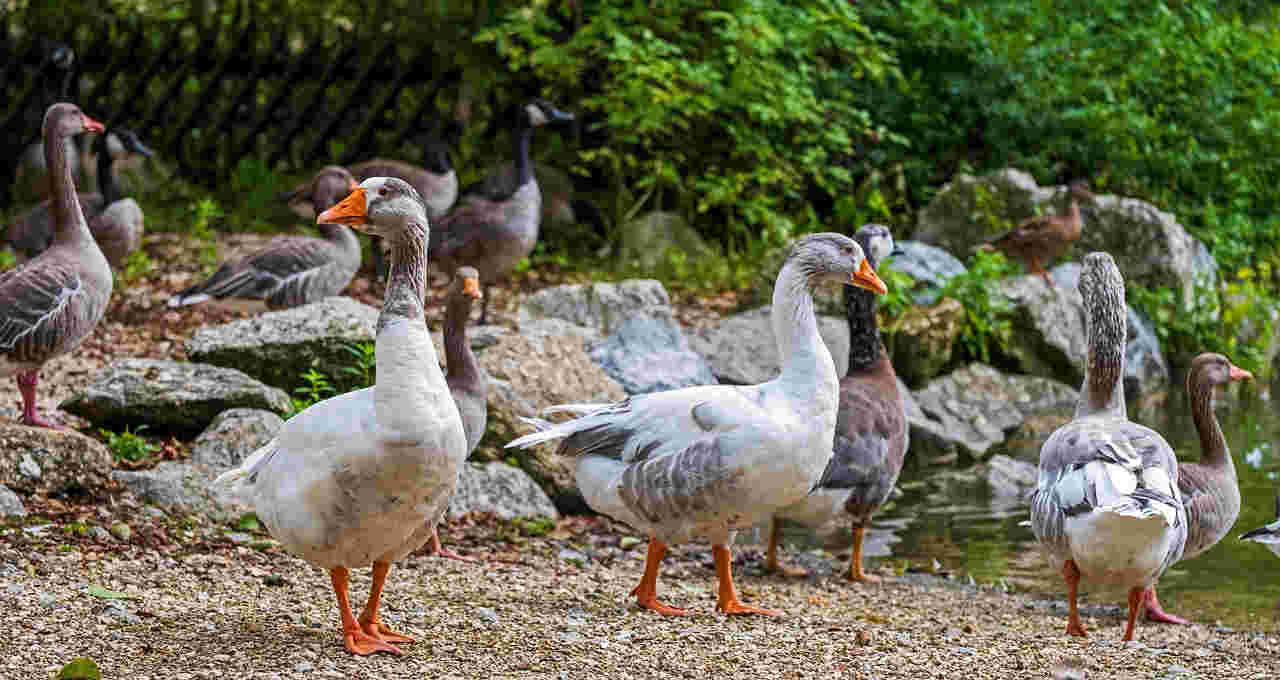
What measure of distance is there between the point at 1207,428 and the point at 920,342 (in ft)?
14.9

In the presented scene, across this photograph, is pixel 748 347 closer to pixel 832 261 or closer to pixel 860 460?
pixel 860 460

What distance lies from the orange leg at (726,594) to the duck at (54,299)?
3.59 m

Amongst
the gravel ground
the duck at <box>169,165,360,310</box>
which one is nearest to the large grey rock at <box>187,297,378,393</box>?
the gravel ground

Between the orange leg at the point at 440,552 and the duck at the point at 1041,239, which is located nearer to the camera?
the orange leg at the point at 440,552

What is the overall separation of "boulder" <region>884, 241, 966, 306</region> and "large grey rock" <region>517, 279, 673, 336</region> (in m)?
2.25

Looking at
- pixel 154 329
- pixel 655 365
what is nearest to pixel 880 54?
pixel 655 365

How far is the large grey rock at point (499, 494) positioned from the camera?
26.8 ft

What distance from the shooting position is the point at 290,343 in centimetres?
862

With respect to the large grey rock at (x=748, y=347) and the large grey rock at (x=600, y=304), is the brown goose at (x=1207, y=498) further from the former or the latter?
the large grey rock at (x=600, y=304)

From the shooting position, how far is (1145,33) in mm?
16547

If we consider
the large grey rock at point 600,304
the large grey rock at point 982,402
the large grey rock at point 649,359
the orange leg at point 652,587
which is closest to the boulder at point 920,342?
the large grey rock at point 982,402

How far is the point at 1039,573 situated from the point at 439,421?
14.7ft

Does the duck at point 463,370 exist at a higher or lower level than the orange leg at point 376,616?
higher

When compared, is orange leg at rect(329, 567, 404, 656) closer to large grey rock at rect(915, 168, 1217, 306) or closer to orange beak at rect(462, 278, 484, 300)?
orange beak at rect(462, 278, 484, 300)
